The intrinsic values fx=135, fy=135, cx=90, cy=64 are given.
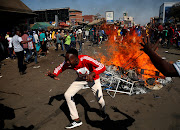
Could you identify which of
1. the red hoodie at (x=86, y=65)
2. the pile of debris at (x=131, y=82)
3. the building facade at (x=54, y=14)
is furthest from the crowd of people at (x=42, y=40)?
the building facade at (x=54, y=14)

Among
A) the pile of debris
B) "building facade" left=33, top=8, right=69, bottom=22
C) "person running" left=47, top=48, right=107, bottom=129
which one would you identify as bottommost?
the pile of debris

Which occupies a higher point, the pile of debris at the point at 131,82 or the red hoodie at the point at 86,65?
the red hoodie at the point at 86,65

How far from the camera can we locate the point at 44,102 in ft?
15.1

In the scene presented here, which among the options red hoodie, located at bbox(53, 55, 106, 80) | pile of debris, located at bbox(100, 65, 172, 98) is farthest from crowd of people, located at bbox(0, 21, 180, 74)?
pile of debris, located at bbox(100, 65, 172, 98)

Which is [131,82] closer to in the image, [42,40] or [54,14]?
[42,40]

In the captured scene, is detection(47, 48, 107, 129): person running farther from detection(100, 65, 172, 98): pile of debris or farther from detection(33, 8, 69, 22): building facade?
detection(33, 8, 69, 22): building facade

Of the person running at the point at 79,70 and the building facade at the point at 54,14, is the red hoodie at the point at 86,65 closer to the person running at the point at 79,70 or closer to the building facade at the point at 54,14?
the person running at the point at 79,70

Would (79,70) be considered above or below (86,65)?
below

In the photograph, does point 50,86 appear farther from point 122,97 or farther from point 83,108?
point 122,97

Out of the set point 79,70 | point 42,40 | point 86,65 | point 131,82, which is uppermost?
point 42,40

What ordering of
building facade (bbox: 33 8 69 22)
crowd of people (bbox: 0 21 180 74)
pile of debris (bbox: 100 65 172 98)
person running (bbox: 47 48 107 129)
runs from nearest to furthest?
person running (bbox: 47 48 107 129)
pile of debris (bbox: 100 65 172 98)
crowd of people (bbox: 0 21 180 74)
building facade (bbox: 33 8 69 22)

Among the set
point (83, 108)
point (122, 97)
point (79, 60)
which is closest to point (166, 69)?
point (79, 60)

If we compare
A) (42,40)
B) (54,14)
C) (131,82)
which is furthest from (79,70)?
(54,14)

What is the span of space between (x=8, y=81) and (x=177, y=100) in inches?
289
